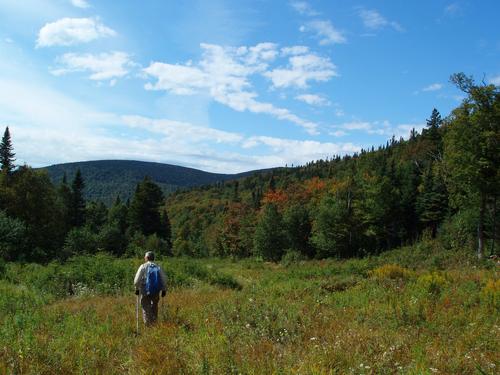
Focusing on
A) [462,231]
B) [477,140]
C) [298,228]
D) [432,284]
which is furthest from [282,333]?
[298,228]

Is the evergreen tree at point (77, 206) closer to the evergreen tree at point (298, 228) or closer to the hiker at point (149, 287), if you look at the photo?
the evergreen tree at point (298, 228)

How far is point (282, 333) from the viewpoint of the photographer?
7812 millimetres

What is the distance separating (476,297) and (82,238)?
38337 mm

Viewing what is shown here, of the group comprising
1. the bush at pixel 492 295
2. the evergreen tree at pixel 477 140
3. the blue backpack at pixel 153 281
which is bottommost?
the bush at pixel 492 295

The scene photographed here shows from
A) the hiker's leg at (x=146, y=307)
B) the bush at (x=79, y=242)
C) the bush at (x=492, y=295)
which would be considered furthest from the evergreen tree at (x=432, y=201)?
the hiker's leg at (x=146, y=307)

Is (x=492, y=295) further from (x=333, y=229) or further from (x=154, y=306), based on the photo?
(x=333, y=229)

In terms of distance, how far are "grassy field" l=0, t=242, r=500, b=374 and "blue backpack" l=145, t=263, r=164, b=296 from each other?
775 millimetres

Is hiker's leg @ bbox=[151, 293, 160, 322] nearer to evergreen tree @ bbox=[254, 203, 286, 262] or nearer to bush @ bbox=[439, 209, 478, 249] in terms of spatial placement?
bush @ bbox=[439, 209, 478, 249]

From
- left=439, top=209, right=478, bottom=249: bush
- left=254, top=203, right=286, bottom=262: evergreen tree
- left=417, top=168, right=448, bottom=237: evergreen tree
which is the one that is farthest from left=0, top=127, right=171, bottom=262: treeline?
left=417, top=168, right=448, bottom=237: evergreen tree

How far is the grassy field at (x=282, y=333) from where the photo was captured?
228 inches

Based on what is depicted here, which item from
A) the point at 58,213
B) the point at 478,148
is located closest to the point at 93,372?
the point at 478,148

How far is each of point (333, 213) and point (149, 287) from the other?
49251 millimetres

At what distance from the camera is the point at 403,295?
12.4 metres

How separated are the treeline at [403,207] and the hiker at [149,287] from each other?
79.4 feet
